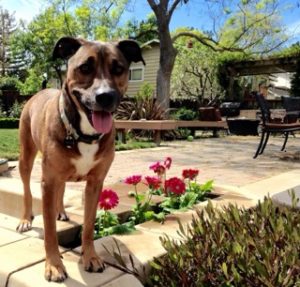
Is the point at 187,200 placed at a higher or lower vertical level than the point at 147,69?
lower

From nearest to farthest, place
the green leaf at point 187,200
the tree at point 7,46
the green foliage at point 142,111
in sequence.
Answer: the green leaf at point 187,200
the green foliage at point 142,111
the tree at point 7,46

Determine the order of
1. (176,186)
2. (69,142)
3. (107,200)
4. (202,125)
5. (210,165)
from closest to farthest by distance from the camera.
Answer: (69,142)
(107,200)
(176,186)
(210,165)
(202,125)

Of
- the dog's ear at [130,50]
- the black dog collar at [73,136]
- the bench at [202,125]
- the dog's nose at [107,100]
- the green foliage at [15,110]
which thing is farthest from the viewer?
the green foliage at [15,110]

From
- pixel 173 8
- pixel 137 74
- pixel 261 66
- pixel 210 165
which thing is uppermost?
pixel 173 8

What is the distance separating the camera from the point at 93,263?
2.16 metres

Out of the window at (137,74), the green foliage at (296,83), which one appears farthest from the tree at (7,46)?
the green foliage at (296,83)

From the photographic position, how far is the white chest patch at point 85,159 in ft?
7.37

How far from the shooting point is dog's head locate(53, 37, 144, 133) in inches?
78.7

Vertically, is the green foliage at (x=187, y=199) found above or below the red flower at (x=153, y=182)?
below

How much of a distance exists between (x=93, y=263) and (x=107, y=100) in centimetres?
85

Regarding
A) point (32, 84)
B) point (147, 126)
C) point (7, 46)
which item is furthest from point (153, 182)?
point (7, 46)

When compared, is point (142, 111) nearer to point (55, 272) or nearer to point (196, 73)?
point (55, 272)

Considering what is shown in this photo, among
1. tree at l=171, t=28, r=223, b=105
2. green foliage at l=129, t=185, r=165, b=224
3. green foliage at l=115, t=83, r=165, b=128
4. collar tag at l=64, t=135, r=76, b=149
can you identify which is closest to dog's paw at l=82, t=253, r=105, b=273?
collar tag at l=64, t=135, r=76, b=149

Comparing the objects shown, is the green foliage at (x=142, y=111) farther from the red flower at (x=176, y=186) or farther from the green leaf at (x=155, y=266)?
the green leaf at (x=155, y=266)
